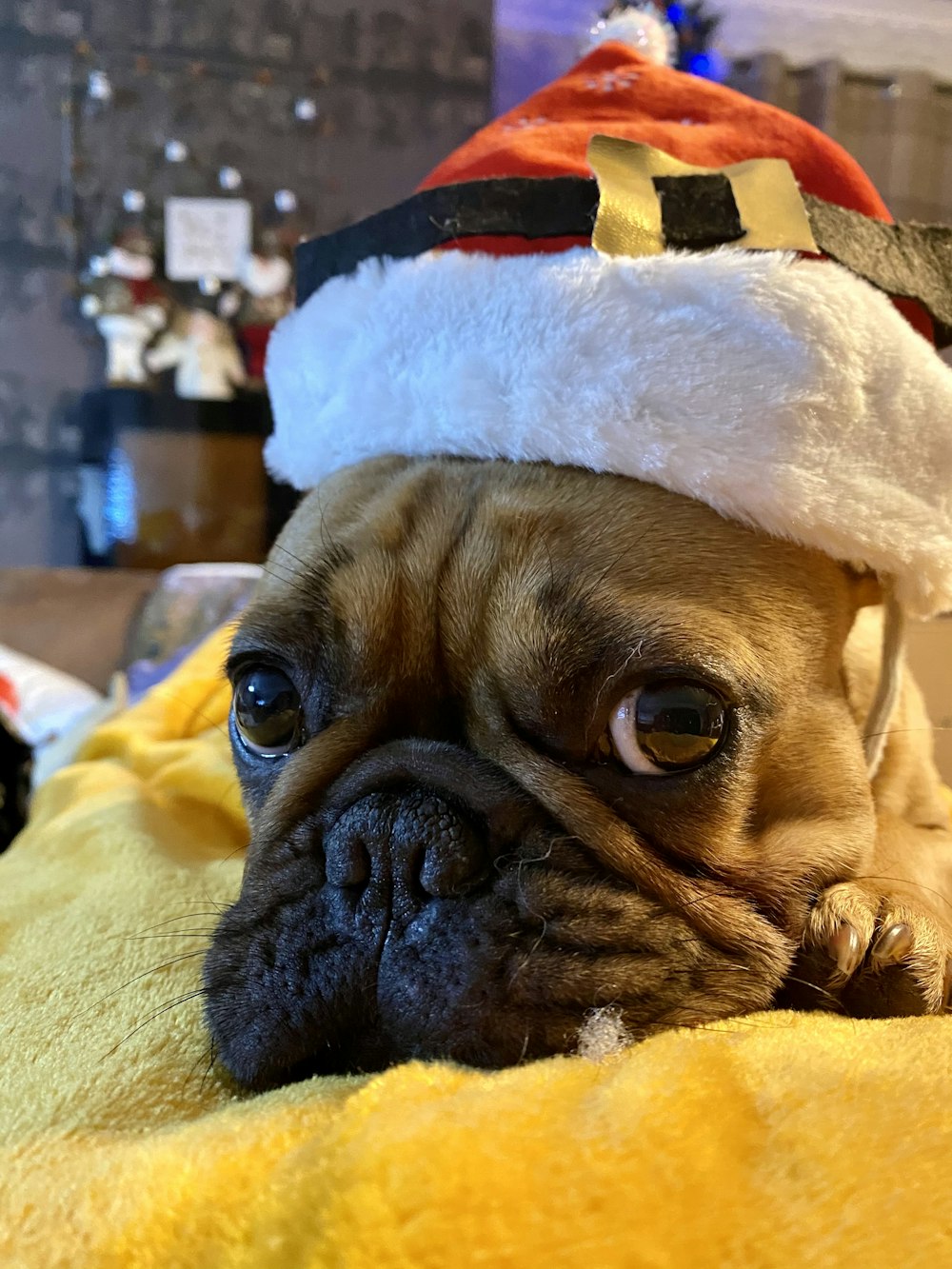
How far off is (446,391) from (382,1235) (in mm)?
1029

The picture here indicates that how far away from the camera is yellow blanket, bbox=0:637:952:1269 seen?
586mm

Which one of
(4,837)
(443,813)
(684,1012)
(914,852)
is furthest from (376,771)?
(4,837)

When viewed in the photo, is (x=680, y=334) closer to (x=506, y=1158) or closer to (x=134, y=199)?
(x=506, y=1158)

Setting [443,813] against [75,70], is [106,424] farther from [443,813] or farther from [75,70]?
[443,813]

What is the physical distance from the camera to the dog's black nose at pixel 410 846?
94 centimetres

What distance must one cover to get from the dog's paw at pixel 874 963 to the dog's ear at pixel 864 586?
18.7 inches

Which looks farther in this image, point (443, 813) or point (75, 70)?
point (75, 70)

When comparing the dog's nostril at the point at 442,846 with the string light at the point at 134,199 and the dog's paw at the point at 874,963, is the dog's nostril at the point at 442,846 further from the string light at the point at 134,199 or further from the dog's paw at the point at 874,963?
the string light at the point at 134,199

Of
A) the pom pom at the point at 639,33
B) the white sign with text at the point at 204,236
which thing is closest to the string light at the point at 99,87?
the white sign with text at the point at 204,236

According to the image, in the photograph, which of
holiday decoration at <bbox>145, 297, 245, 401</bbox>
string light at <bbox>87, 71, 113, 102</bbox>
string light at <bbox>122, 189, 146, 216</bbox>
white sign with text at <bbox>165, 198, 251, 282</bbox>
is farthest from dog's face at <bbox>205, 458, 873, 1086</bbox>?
string light at <bbox>87, 71, 113, 102</bbox>

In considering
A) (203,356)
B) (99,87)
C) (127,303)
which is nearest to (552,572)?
(203,356)

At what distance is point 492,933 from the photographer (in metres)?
0.91

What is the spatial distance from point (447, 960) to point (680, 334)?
80 centimetres

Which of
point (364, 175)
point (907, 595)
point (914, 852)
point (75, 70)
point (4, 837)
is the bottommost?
point (4, 837)
